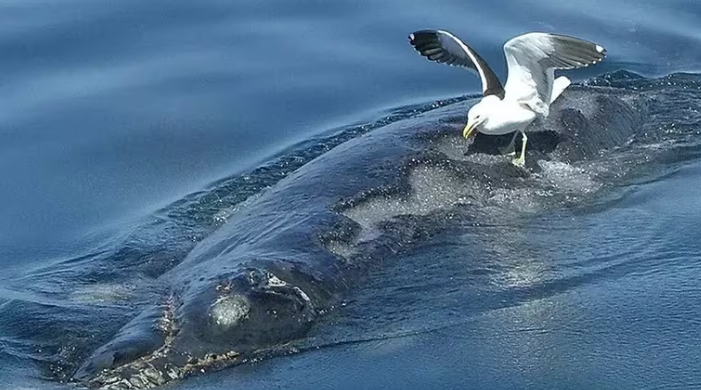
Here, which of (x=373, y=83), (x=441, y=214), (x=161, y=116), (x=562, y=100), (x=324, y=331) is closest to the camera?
(x=324, y=331)

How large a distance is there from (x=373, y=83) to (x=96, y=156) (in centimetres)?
309

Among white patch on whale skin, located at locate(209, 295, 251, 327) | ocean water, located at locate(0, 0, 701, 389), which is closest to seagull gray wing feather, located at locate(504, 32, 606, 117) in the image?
ocean water, located at locate(0, 0, 701, 389)

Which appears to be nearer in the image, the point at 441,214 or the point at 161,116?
the point at 441,214

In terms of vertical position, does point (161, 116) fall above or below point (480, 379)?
above

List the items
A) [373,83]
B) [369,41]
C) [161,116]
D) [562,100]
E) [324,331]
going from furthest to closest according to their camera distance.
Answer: [369,41]
[373,83]
[161,116]
[562,100]
[324,331]

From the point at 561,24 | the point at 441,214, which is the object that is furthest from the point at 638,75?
the point at 441,214

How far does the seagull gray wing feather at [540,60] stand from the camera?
11.0 m

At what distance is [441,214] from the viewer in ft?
32.4

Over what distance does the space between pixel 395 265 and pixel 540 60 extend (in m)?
2.77

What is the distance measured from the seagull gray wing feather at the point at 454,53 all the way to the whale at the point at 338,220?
0.28 metres

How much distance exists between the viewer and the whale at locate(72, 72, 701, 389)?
26.7 feet

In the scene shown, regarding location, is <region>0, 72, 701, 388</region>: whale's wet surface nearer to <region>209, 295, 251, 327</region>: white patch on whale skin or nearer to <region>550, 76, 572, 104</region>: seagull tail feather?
<region>209, 295, 251, 327</region>: white patch on whale skin

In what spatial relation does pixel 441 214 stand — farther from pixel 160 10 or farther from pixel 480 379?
pixel 160 10

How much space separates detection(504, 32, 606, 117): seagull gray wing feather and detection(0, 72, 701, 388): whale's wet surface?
329 mm
